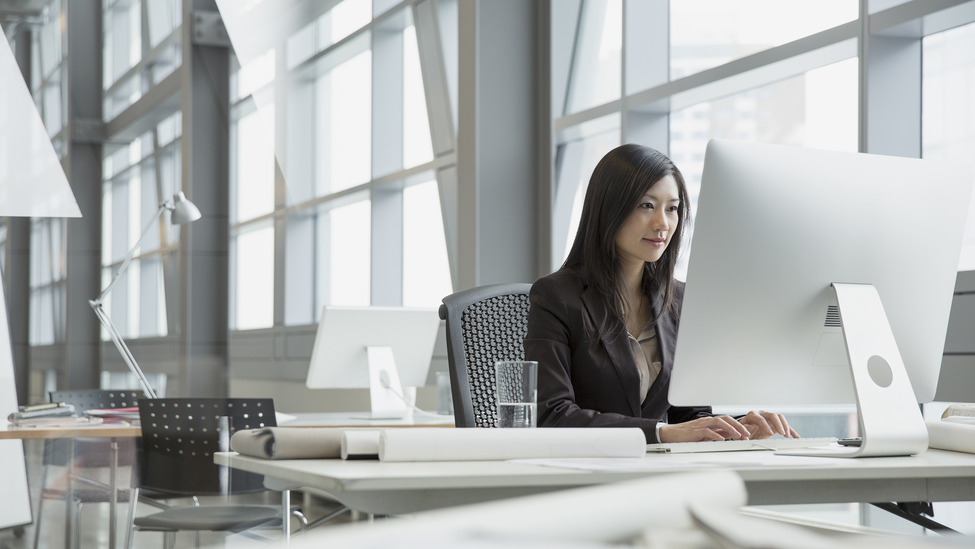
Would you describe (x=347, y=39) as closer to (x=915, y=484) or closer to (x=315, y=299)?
(x=315, y=299)

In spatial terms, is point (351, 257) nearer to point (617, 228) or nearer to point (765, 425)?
point (617, 228)

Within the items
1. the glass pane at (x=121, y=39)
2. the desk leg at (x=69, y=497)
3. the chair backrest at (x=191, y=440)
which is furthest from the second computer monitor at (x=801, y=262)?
the glass pane at (x=121, y=39)

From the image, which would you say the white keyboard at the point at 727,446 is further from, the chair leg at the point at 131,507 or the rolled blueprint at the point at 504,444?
the chair leg at the point at 131,507

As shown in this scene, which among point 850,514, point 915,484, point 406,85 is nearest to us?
point 915,484

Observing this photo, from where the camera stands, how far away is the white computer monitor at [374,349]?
10.6 ft

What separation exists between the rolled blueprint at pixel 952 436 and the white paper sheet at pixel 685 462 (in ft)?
0.88

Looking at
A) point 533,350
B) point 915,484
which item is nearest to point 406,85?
point 533,350

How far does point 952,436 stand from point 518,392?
67cm

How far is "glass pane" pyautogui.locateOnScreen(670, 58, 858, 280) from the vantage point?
2.98 meters

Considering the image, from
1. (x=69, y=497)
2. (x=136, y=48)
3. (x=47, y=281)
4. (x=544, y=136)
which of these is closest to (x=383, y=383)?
(x=69, y=497)

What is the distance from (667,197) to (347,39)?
11.8ft

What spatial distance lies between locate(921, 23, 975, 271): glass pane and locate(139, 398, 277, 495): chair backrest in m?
2.17

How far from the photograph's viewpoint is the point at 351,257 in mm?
5020

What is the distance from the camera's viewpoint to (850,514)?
5.67 ft
